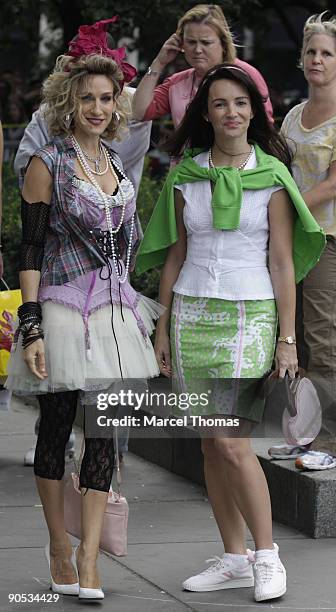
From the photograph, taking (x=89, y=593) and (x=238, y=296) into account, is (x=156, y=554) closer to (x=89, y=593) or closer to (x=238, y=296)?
(x=89, y=593)

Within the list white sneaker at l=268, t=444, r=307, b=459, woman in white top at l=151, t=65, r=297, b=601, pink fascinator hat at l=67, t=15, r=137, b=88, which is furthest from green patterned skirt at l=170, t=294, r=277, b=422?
white sneaker at l=268, t=444, r=307, b=459

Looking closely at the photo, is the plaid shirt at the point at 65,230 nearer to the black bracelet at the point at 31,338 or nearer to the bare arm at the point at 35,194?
the bare arm at the point at 35,194

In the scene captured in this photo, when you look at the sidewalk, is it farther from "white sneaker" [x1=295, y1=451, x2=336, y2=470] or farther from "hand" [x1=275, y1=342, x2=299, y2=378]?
"hand" [x1=275, y1=342, x2=299, y2=378]

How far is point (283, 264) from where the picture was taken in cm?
474

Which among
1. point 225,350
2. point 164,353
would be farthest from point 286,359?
point 164,353

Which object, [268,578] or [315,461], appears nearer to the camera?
[268,578]

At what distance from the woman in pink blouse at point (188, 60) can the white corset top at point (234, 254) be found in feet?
3.24

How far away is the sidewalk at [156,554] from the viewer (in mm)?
4750

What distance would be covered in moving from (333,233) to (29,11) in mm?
11487

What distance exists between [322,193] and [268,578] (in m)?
1.82

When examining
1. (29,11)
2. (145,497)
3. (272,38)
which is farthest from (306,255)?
(272,38)

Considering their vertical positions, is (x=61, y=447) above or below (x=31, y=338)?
below

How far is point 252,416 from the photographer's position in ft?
15.8

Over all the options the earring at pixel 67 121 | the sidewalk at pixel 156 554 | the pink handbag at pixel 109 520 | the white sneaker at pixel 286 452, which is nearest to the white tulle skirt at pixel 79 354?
the pink handbag at pixel 109 520
